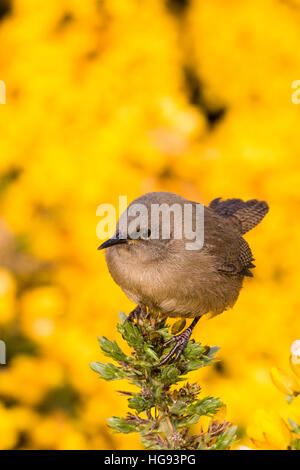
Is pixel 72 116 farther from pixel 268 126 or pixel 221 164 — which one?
pixel 268 126

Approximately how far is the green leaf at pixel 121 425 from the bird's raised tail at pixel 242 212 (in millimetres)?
1581

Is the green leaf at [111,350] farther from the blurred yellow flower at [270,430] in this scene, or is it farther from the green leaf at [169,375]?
the blurred yellow flower at [270,430]

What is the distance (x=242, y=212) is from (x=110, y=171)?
629mm

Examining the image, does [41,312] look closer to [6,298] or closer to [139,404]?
[6,298]

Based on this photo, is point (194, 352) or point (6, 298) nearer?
point (194, 352)

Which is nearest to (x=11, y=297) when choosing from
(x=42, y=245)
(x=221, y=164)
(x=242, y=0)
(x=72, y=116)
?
(x=42, y=245)

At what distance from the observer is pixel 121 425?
41.2 inches

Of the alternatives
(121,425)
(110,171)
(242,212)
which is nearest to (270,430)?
(121,425)

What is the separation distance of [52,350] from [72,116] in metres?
1.04

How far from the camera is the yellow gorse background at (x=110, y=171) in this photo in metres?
2.89

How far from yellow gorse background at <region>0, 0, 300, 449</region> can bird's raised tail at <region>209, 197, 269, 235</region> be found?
12.8 inches

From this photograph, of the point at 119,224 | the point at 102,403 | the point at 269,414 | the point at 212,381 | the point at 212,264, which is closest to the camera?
the point at 269,414

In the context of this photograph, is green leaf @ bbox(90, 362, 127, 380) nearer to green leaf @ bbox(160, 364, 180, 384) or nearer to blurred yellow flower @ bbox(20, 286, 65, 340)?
green leaf @ bbox(160, 364, 180, 384)

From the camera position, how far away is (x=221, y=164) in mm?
3025
